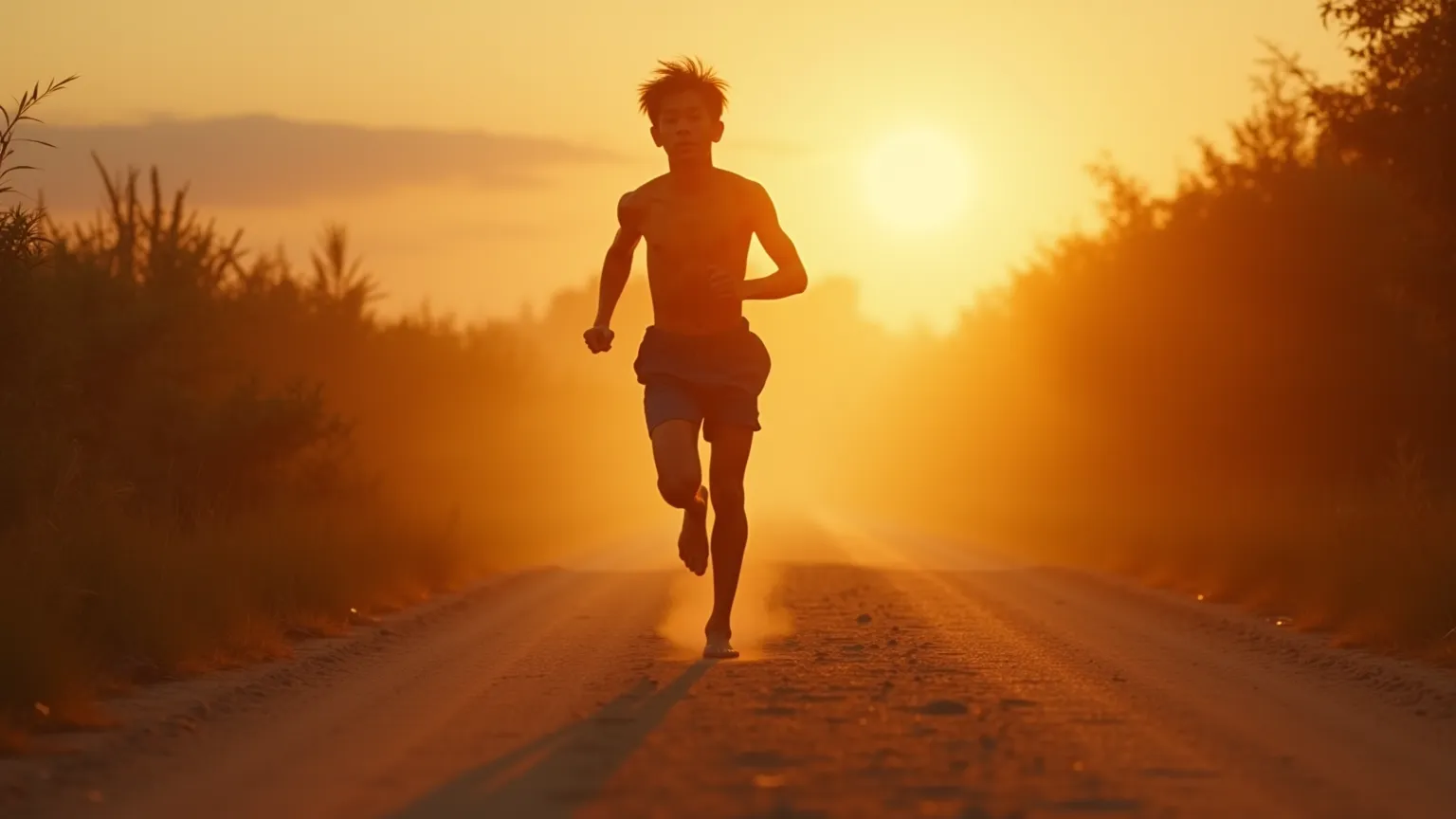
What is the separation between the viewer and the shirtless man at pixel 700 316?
1011 centimetres

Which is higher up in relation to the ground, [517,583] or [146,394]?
[146,394]

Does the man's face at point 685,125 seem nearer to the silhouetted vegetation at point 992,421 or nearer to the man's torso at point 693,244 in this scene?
the man's torso at point 693,244

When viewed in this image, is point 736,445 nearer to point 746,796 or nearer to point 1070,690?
point 1070,690

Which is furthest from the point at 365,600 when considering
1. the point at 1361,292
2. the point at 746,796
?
the point at 1361,292

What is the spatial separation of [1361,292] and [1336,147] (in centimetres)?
1099

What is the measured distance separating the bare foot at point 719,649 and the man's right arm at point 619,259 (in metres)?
1.73

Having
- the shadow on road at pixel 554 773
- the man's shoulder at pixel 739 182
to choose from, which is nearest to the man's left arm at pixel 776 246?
the man's shoulder at pixel 739 182

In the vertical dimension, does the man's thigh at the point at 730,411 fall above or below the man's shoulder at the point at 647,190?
below

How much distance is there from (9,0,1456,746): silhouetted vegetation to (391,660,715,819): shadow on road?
2.18 m

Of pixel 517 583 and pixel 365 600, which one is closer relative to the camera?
pixel 365 600

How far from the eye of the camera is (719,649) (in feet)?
32.9

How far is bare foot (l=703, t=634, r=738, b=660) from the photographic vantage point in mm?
10000

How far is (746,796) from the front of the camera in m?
5.88

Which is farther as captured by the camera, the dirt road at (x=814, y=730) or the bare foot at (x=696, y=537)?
the bare foot at (x=696, y=537)
